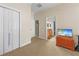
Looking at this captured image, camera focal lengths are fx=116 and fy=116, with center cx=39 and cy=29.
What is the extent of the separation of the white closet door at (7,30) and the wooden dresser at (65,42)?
190 centimetres

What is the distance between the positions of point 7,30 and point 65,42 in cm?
247

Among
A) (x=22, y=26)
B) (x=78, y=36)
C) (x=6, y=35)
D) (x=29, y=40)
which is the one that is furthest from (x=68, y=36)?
(x=6, y=35)

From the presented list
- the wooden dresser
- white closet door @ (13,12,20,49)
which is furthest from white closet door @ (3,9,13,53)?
the wooden dresser

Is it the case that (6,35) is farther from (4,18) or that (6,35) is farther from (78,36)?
(78,36)

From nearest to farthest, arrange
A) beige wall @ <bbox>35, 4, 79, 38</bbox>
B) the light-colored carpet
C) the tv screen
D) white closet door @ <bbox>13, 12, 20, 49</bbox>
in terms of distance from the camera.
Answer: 1. the light-colored carpet
2. white closet door @ <bbox>13, 12, 20, 49</bbox>
3. beige wall @ <bbox>35, 4, 79, 38</bbox>
4. the tv screen

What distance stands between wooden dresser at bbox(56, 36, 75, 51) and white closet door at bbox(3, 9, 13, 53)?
1.90 metres

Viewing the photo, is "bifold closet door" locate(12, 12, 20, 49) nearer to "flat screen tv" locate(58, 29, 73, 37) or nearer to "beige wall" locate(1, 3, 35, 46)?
"beige wall" locate(1, 3, 35, 46)

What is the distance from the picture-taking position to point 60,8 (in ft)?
14.7

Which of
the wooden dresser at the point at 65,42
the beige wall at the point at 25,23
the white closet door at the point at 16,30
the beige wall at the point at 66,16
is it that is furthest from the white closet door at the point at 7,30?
the wooden dresser at the point at 65,42

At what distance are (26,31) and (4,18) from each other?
1086mm

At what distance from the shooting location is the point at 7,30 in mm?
3842

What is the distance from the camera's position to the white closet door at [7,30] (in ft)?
12.3

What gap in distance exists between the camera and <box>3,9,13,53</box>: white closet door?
12.3 ft

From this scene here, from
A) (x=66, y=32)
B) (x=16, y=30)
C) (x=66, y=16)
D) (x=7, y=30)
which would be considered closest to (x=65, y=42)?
(x=66, y=32)
